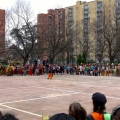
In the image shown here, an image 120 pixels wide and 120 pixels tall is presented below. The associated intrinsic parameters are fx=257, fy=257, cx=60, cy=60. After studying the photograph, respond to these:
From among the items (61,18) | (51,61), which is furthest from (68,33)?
(51,61)

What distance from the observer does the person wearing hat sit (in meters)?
3.83

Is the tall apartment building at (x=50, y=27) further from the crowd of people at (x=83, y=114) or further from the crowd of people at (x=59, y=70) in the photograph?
the crowd of people at (x=83, y=114)

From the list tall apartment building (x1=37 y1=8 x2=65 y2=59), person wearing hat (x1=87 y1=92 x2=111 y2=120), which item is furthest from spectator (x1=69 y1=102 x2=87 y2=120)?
tall apartment building (x1=37 y1=8 x2=65 y2=59)

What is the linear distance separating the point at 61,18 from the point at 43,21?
12.9ft

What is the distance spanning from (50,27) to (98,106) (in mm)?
45588

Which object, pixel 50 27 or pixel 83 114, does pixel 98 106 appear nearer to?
pixel 83 114

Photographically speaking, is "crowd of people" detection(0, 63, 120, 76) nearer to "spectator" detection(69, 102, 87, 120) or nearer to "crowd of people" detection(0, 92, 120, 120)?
"crowd of people" detection(0, 92, 120, 120)

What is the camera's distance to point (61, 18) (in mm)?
51562

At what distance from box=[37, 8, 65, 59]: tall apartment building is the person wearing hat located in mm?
43550

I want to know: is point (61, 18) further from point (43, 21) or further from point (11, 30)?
point (11, 30)

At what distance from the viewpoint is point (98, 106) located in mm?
3873

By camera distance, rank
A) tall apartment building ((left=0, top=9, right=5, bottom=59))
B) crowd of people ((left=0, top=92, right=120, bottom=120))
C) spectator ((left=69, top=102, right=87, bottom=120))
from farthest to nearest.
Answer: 1. tall apartment building ((left=0, top=9, right=5, bottom=59))
2. spectator ((left=69, top=102, right=87, bottom=120))
3. crowd of people ((left=0, top=92, right=120, bottom=120))

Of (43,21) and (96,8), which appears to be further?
(96,8)

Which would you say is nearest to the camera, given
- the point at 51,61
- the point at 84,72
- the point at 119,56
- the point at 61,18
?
the point at 84,72
